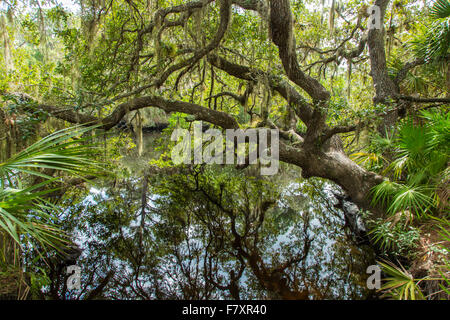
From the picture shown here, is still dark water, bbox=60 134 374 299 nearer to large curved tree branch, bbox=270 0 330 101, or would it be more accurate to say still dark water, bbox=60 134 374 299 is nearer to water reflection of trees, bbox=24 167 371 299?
water reflection of trees, bbox=24 167 371 299

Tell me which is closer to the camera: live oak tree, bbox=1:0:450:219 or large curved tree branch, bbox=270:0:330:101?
large curved tree branch, bbox=270:0:330:101

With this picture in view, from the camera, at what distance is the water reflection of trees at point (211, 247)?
2.96 m

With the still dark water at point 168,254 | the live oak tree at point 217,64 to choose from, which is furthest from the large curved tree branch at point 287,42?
the still dark water at point 168,254

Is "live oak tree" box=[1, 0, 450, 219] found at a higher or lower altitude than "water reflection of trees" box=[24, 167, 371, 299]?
higher

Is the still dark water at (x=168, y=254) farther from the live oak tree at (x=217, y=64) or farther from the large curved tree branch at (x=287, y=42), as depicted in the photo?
the large curved tree branch at (x=287, y=42)

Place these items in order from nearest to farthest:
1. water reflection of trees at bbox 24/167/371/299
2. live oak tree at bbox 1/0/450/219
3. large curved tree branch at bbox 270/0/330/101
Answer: water reflection of trees at bbox 24/167/371/299 → large curved tree branch at bbox 270/0/330/101 → live oak tree at bbox 1/0/450/219

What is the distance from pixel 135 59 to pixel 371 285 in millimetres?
4883

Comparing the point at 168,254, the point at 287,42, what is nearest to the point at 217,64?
the point at 287,42

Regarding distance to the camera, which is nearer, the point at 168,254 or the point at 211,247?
the point at 168,254

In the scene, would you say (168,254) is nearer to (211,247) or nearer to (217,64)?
(211,247)

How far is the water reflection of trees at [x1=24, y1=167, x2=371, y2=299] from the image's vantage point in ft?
9.71

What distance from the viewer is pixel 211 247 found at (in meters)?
3.86

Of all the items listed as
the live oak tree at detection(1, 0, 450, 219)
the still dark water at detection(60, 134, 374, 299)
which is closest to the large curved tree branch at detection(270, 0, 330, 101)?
the live oak tree at detection(1, 0, 450, 219)

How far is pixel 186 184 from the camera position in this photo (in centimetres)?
757
